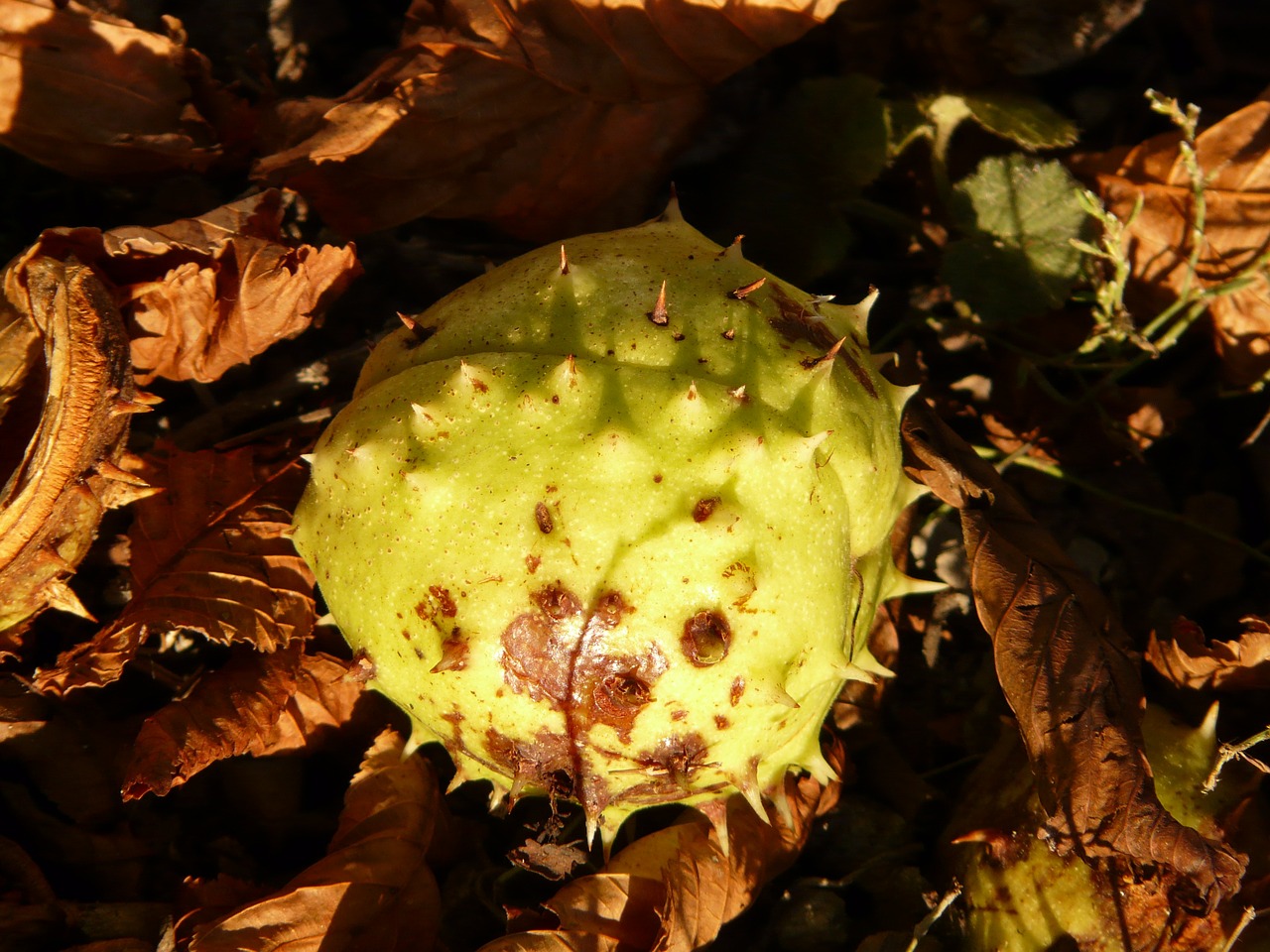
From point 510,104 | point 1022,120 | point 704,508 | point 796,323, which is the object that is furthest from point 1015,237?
point 704,508

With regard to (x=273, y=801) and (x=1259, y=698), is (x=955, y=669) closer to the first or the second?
(x=1259, y=698)

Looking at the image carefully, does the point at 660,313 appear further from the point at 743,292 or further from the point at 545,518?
the point at 545,518

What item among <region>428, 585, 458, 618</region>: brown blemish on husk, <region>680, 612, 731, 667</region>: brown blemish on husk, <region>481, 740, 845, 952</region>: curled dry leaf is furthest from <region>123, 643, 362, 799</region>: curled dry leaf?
<region>680, 612, 731, 667</region>: brown blemish on husk

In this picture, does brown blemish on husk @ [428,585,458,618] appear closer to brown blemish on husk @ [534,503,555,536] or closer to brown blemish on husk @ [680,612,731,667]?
brown blemish on husk @ [534,503,555,536]

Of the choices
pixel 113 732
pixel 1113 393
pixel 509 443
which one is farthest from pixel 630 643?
pixel 1113 393

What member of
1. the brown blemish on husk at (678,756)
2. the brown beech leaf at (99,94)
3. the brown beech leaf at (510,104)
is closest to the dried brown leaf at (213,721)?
the brown blemish on husk at (678,756)
